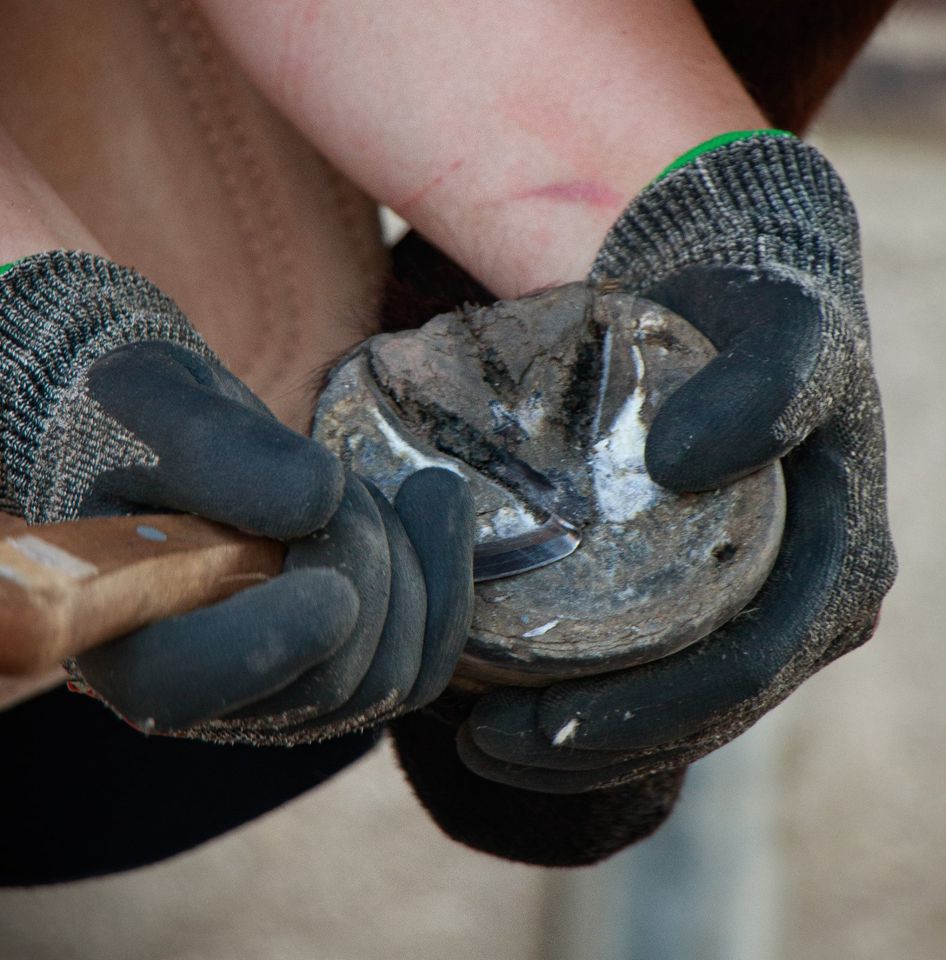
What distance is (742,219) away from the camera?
88 cm

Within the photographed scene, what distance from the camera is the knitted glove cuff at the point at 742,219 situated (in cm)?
87

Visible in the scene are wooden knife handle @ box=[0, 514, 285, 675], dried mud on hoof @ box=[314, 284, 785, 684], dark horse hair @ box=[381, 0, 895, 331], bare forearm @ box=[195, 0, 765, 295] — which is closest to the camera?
wooden knife handle @ box=[0, 514, 285, 675]

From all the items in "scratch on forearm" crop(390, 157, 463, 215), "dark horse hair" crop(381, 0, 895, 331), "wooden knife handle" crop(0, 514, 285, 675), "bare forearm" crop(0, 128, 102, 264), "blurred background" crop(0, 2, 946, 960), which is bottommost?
"blurred background" crop(0, 2, 946, 960)

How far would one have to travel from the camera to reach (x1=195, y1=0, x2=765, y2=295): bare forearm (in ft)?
3.10

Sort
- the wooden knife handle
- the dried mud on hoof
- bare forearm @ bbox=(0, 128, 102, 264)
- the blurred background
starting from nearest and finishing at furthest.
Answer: the wooden knife handle < the dried mud on hoof < bare forearm @ bbox=(0, 128, 102, 264) < the blurred background

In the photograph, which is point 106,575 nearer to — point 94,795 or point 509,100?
point 509,100

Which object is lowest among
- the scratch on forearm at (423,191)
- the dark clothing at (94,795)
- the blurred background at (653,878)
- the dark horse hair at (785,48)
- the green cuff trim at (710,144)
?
the blurred background at (653,878)

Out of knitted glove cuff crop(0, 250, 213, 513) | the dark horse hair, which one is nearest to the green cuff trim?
the dark horse hair

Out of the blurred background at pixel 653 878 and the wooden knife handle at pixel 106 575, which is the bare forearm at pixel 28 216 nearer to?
the wooden knife handle at pixel 106 575

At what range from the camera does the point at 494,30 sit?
0.94 m

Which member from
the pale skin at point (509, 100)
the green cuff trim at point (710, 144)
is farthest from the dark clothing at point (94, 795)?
the green cuff trim at point (710, 144)

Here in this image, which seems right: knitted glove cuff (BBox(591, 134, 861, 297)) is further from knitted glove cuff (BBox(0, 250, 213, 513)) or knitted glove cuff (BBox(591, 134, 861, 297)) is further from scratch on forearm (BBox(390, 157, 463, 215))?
knitted glove cuff (BBox(0, 250, 213, 513))

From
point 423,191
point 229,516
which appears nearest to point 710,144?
point 423,191

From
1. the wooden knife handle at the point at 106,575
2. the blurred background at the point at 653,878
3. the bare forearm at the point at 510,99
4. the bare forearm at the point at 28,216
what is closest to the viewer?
the wooden knife handle at the point at 106,575
